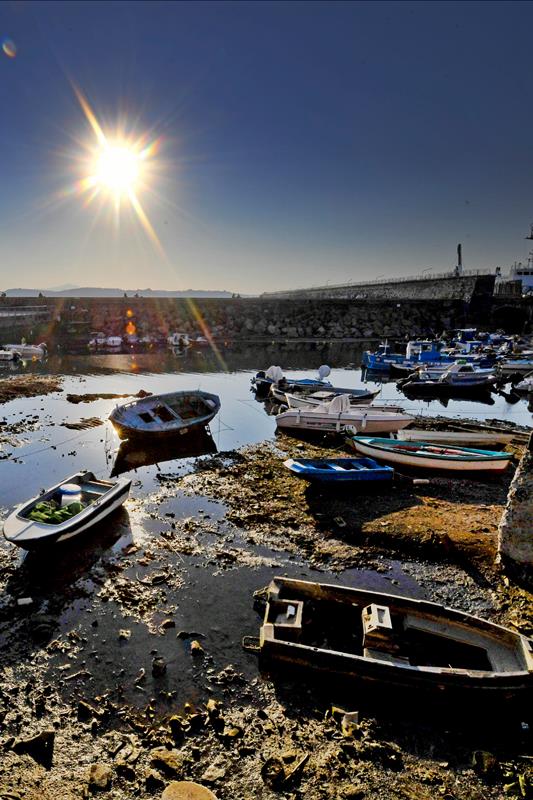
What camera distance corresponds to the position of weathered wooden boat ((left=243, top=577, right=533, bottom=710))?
7379 mm

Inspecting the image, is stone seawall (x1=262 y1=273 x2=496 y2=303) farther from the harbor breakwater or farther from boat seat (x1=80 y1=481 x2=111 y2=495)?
boat seat (x1=80 y1=481 x2=111 y2=495)

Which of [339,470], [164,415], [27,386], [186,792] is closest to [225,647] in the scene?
[186,792]

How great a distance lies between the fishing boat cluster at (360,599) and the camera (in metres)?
7.65

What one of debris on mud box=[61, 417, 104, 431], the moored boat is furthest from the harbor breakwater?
debris on mud box=[61, 417, 104, 431]

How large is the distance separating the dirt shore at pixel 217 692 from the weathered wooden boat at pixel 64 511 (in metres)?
1.00

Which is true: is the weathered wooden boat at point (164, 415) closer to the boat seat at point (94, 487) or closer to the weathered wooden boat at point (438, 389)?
the boat seat at point (94, 487)

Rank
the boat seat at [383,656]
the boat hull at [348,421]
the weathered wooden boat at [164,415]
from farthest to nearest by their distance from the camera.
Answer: the boat hull at [348,421] < the weathered wooden boat at [164,415] < the boat seat at [383,656]

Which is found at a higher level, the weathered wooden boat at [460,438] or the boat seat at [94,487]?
the boat seat at [94,487]

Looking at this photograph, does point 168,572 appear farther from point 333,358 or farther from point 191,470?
point 333,358

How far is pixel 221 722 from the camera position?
724cm

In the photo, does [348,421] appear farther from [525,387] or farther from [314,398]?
[525,387]

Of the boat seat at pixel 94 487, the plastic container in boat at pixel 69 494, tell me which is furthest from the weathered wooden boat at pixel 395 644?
the boat seat at pixel 94 487

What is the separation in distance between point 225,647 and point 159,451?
1373 centimetres

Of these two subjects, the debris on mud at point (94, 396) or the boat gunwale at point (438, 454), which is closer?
the boat gunwale at point (438, 454)
